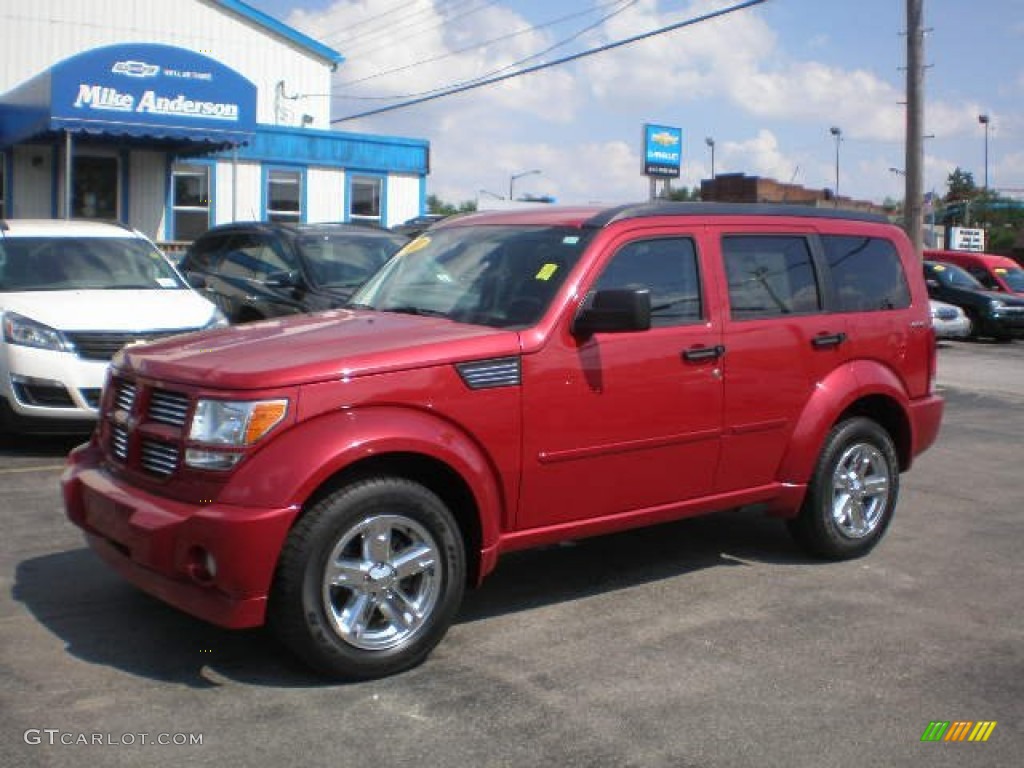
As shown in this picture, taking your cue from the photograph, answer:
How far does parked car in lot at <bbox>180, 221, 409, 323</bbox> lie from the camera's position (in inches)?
421

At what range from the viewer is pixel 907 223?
1817 centimetres

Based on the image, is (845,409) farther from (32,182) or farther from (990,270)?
(990,270)

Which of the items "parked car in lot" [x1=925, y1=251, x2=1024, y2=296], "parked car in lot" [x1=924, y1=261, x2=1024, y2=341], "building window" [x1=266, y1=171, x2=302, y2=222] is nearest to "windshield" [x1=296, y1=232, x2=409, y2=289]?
"building window" [x1=266, y1=171, x2=302, y2=222]

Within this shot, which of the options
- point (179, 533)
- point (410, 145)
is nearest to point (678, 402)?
point (179, 533)

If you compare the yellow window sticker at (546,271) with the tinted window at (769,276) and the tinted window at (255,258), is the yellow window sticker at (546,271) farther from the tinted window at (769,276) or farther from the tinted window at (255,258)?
the tinted window at (255,258)

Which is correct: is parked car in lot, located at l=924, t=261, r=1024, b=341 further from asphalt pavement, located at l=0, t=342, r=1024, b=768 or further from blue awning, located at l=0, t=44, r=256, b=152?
asphalt pavement, located at l=0, t=342, r=1024, b=768

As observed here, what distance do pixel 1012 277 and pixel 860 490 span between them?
2238cm

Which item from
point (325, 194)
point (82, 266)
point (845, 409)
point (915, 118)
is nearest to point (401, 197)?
point (325, 194)

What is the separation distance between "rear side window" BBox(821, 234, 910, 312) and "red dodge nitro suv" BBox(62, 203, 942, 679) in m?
0.02

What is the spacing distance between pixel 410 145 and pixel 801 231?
63.4 ft

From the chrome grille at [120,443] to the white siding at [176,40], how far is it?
20.7 m

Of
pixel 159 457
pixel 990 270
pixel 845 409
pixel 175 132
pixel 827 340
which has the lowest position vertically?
pixel 159 457

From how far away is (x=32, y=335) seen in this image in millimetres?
8602
